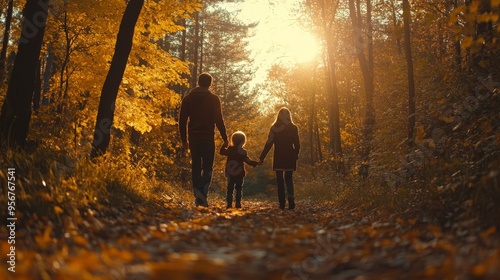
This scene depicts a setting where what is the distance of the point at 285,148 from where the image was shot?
1176 cm

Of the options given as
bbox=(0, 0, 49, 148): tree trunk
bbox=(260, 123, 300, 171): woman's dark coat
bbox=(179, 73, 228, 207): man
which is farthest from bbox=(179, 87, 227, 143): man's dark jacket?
bbox=(0, 0, 49, 148): tree trunk

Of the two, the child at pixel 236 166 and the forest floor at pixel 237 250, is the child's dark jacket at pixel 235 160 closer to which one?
the child at pixel 236 166

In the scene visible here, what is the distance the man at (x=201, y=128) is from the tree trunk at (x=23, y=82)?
10.0 ft

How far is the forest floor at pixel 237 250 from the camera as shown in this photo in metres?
3.35

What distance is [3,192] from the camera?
19.5 feet

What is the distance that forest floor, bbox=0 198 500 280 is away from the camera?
11.0 ft

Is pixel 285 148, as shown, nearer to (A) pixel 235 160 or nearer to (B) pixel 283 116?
(B) pixel 283 116

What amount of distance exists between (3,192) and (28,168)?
3.55 feet

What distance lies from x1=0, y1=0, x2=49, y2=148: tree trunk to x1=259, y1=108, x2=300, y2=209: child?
17.3ft

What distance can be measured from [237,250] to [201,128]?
6127 mm

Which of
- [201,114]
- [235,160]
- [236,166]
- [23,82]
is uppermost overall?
[23,82]

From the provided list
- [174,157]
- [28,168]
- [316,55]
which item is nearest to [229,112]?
[316,55]

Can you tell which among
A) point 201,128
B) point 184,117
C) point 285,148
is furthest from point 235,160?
point 184,117

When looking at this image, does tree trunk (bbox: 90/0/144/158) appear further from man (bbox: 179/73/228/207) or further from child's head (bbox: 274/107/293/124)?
child's head (bbox: 274/107/293/124)
